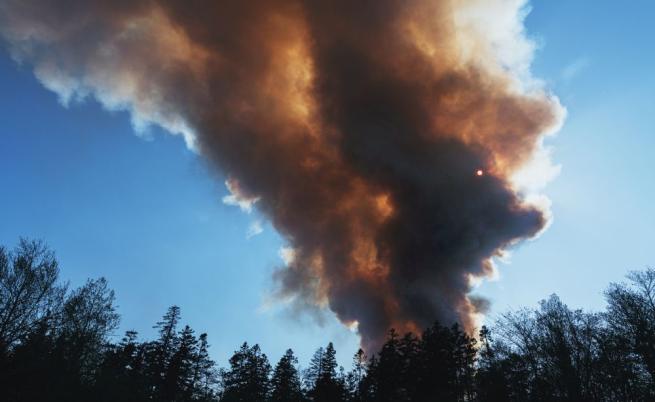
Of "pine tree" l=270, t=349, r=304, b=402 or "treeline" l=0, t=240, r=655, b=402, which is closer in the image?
"treeline" l=0, t=240, r=655, b=402

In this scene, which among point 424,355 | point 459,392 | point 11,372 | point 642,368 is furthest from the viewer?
point 424,355

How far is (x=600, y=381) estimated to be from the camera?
1448 inches

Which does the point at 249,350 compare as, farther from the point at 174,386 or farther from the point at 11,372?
the point at 11,372

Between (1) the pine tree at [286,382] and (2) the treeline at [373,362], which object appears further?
(1) the pine tree at [286,382]

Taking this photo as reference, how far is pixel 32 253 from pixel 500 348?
150 ft

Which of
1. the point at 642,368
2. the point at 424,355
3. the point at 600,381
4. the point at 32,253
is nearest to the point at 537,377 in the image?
the point at 600,381

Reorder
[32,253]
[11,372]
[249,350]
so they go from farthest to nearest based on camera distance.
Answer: [249,350] → [32,253] → [11,372]

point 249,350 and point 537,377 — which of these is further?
point 249,350

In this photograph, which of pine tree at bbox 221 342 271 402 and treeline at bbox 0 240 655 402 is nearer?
treeline at bbox 0 240 655 402

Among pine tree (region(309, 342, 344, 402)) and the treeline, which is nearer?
the treeline

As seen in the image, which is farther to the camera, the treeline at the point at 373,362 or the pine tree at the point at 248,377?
the pine tree at the point at 248,377

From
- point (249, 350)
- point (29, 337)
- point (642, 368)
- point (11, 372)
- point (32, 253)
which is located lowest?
point (11, 372)

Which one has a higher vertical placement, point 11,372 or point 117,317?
point 117,317

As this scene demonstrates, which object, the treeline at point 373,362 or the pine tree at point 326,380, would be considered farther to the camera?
the pine tree at point 326,380
